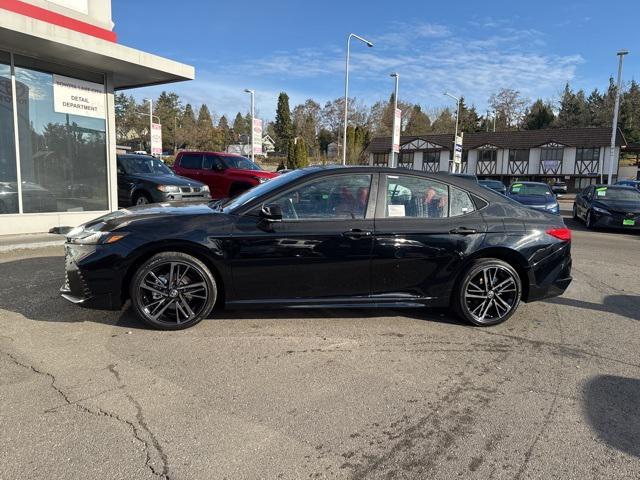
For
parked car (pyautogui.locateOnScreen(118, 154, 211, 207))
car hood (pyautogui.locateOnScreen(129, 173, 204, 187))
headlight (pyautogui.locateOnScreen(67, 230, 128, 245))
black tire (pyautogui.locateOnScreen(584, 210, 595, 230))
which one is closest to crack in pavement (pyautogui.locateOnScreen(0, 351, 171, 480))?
headlight (pyautogui.locateOnScreen(67, 230, 128, 245))

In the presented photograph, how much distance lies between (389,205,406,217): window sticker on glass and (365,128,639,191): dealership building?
46.6m

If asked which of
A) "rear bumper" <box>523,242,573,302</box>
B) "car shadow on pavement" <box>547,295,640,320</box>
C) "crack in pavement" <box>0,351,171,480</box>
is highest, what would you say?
"rear bumper" <box>523,242,573,302</box>

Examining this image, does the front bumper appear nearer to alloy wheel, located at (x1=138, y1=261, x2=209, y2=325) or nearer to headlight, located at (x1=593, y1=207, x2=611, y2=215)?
alloy wheel, located at (x1=138, y1=261, x2=209, y2=325)

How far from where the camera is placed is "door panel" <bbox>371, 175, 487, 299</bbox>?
15.1ft

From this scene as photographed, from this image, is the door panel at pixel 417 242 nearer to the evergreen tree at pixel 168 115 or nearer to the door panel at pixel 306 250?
the door panel at pixel 306 250

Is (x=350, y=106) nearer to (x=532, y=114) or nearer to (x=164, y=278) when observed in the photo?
(x=532, y=114)

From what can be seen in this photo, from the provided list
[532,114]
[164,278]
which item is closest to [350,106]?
[532,114]

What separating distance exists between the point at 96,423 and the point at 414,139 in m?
59.0

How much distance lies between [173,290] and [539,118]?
3376 inches

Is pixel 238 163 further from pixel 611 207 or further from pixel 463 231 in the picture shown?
pixel 611 207

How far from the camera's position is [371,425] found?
3.02 m

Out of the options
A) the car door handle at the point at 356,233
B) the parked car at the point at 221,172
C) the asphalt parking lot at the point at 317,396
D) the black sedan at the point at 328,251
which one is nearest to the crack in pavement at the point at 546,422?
the asphalt parking lot at the point at 317,396

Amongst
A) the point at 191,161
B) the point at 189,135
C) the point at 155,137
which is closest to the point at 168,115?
the point at 189,135

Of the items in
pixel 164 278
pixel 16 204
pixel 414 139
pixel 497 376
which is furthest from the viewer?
pixel 414 139
